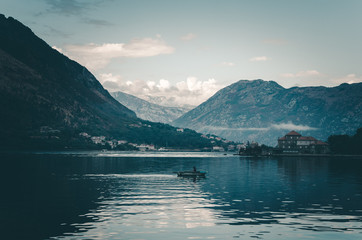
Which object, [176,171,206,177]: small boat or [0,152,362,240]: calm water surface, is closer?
[0,152,362,240]: calm water surface

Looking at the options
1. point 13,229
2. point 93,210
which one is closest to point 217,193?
point 93,210

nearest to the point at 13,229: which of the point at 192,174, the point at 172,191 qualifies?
the point at 172,191

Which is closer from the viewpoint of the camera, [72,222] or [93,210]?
[72,222]

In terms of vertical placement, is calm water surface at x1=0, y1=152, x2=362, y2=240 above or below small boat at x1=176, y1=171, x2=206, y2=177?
below

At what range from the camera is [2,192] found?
85062 mm

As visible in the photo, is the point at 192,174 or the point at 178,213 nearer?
the point at 178,213

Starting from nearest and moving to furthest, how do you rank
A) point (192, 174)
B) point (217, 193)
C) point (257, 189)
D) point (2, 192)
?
point (2, 192) → point (217, 193) → point (257, 189) → point (192, 174)

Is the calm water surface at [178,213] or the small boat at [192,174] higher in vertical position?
the small boat at [192,174]

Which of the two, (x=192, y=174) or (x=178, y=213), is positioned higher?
(x=192, y=174)

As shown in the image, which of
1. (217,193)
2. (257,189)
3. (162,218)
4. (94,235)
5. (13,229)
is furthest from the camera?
(257,189)

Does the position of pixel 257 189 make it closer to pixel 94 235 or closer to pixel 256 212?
pixel 256 212

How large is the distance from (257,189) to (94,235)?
193 ft

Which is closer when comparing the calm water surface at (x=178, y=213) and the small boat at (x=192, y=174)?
the calm water surface at (x=178, y=213)

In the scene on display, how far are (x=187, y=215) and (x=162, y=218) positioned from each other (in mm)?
4460
